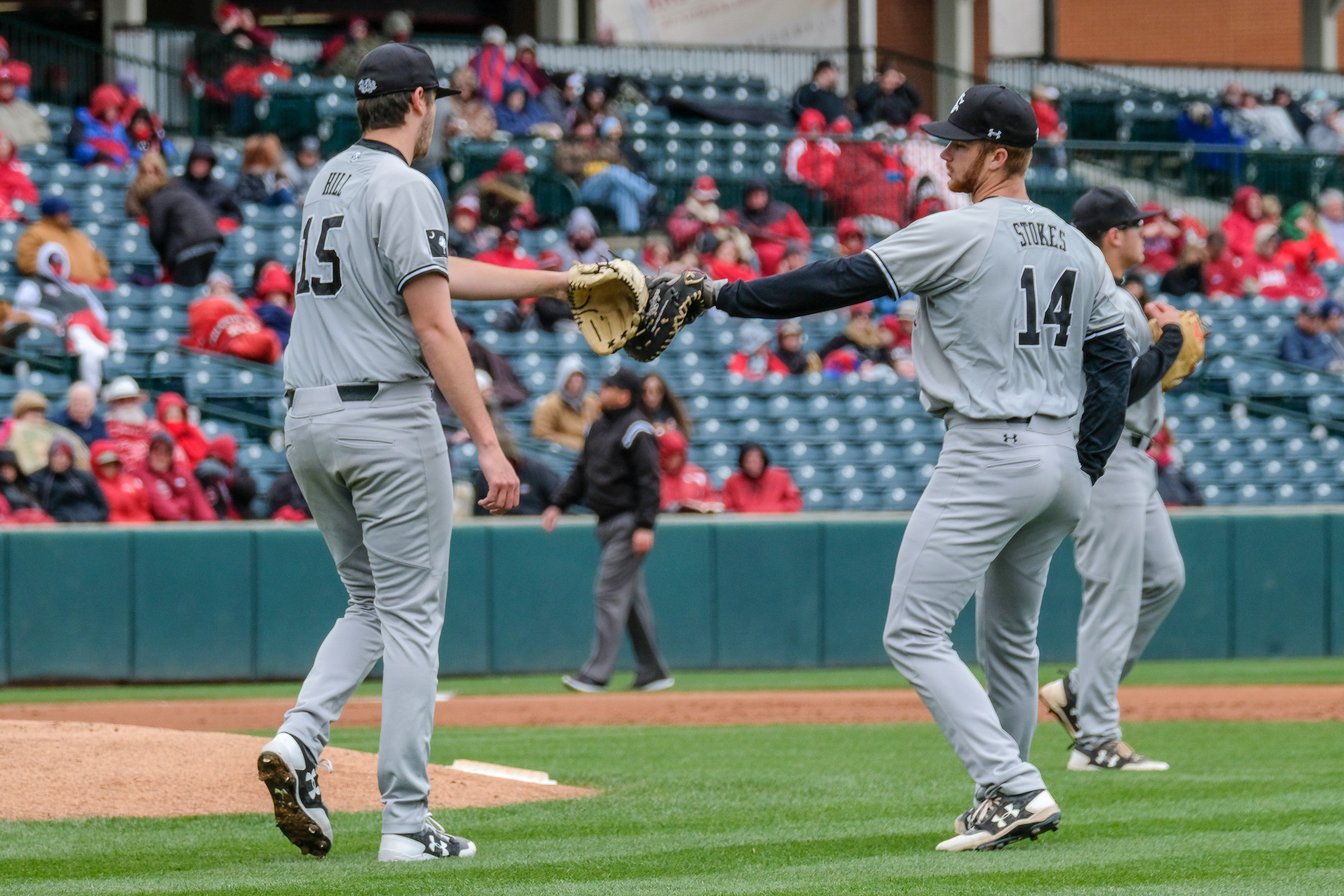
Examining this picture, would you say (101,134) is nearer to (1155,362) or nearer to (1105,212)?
(1105,212)

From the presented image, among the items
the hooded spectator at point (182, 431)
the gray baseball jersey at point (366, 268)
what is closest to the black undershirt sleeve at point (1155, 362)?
the gray baseball jersey at point (366, 268)

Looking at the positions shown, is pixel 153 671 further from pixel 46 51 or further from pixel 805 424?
pixel 46 51

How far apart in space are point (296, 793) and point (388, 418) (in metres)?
0.96

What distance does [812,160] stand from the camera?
1858 cm

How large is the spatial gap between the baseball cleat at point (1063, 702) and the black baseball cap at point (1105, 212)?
173 cm

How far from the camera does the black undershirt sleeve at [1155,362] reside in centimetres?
595

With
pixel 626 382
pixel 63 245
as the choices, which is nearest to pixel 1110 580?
pixel 626 382

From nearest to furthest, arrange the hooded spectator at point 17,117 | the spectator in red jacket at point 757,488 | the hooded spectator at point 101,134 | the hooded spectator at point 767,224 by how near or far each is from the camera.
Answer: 1. the spectator in red jacket at point 757,488
2. the hooded spectator at point 17,117
3. the hooded spectator at point 101,134
4. the hooded spectator at point 767,224

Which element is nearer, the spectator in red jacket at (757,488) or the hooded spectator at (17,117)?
the spectator in red jacket at (757,488)

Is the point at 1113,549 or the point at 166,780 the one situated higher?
the point at 1113,549

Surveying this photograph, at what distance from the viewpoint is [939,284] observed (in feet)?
14.7

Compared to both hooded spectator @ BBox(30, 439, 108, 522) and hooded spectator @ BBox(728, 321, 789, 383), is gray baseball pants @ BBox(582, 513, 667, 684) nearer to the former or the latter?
hooded spectator @ BBox(30, 439, 108, 522)

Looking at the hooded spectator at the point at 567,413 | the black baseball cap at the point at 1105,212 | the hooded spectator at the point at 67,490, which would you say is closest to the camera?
the black baseball cap at the point at 1105,212

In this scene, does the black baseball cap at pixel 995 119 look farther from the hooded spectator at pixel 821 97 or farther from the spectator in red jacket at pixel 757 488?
the hooded spectator at pixel 821 97
